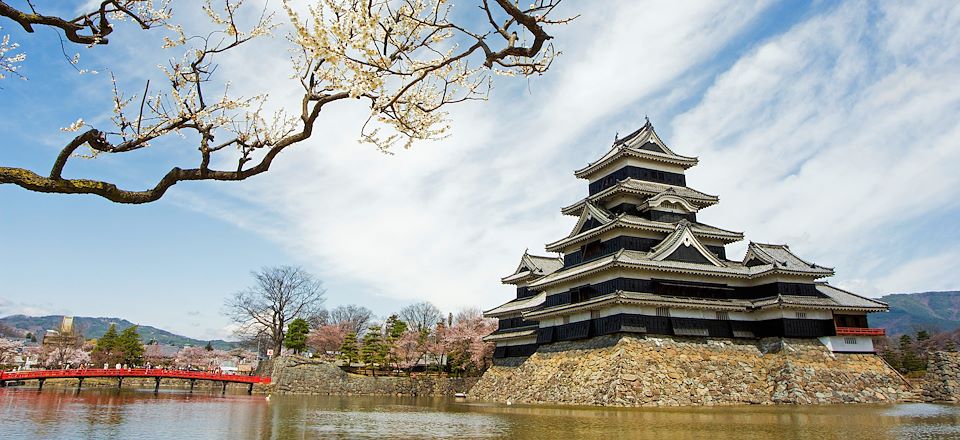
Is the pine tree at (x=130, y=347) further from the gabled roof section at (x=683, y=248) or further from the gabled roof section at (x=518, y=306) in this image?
the gabled roof section at (x=683, y=248)

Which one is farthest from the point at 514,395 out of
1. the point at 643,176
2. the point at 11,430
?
the point at 11,430

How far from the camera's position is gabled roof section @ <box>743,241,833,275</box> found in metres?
31.5

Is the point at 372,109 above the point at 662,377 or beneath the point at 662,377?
above

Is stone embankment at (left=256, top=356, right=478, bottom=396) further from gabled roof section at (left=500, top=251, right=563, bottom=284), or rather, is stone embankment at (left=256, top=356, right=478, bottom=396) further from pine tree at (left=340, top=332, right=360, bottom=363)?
gabled roof section at (left=500, top=251, right=563, bottom=284)

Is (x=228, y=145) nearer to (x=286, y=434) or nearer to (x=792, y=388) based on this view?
(x=286, y=434)

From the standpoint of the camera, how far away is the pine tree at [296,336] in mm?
55156

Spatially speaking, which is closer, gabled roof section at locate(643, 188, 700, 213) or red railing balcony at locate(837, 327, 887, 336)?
red railing balcony at locate(837, 327, 887, 336)

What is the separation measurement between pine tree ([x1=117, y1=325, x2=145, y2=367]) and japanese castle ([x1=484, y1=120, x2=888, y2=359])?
50.8 meters

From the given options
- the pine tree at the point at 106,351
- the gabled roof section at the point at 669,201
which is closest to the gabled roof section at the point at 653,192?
the gabled roof section at the point at 669,201

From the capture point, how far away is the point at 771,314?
102ft

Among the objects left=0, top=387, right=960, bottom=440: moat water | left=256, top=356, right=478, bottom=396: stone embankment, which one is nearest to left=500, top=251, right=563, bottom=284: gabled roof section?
left=256, top=356, right=478, bottom=396: stone embankment

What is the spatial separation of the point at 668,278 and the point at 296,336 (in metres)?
37.9

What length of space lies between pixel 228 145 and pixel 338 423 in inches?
516

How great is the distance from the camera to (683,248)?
104 ft
